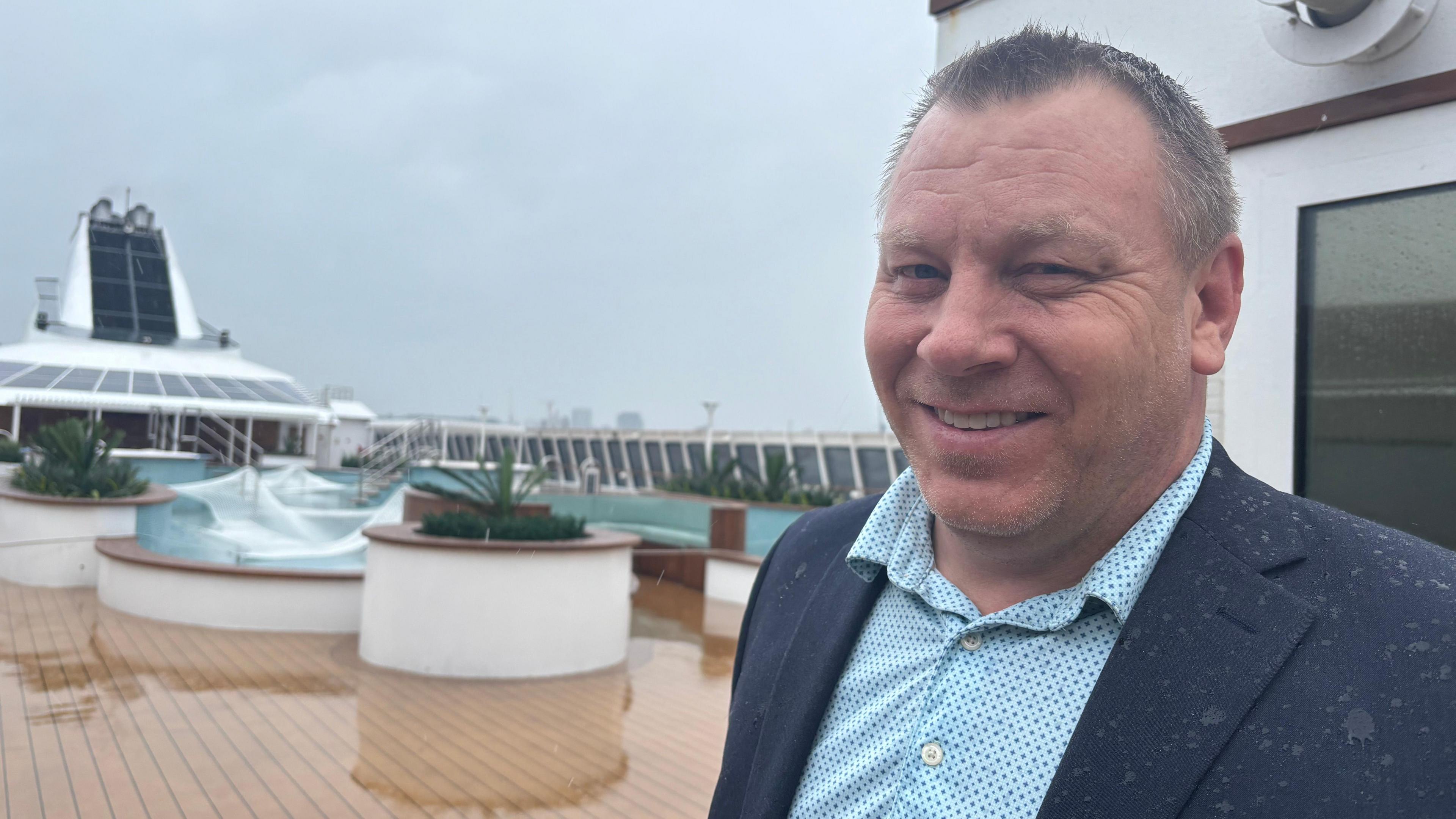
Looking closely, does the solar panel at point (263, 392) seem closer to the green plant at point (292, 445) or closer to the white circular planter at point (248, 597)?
the green plant at point (292, 445)

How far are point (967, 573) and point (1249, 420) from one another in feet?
6.23

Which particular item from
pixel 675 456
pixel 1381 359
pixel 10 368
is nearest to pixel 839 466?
pixel 675 456

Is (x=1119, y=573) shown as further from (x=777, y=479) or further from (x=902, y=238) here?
(x=777, y=479)

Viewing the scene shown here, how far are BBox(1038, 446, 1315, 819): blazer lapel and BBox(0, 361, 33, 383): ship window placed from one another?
1123 inches

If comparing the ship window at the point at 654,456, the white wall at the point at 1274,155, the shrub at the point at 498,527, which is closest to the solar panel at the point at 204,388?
the ship window at the point at 654,456

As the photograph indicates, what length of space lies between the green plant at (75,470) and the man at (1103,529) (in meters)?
10.2

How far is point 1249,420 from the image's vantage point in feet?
8.68

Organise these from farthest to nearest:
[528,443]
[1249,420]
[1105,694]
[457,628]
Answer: [528,443], [457,628], [1249,420], [1105,694]

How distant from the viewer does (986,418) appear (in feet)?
3.34

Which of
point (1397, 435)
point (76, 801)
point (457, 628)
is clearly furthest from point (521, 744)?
point (1397, 435)

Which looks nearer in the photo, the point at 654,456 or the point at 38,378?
the point at 38,378

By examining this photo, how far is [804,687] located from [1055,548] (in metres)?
0.40

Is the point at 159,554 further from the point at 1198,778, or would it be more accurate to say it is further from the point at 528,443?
the point at 528,443

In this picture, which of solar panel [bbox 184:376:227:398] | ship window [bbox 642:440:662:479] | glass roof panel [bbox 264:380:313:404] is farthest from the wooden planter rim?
ship window [bbox 642:440:662:479]
